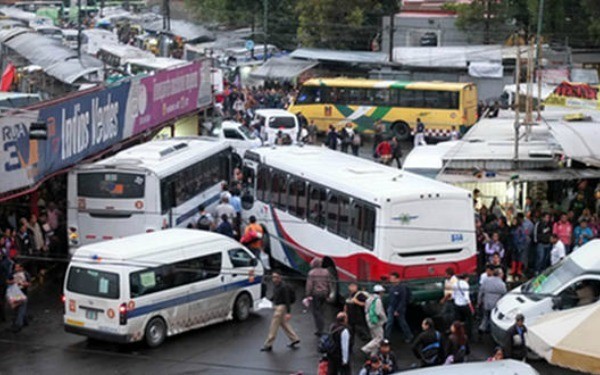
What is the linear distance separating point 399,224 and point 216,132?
2030cm

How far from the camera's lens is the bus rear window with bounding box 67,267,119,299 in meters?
18.9

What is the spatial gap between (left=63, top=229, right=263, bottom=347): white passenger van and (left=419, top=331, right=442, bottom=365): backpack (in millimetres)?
4842

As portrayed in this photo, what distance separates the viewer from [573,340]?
47.7 ft

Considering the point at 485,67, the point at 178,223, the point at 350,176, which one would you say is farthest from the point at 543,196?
the point at 485,67

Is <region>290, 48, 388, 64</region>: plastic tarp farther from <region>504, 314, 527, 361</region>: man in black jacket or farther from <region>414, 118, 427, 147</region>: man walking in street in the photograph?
<region>504, 314, 527, 361</region>: man in black jacket

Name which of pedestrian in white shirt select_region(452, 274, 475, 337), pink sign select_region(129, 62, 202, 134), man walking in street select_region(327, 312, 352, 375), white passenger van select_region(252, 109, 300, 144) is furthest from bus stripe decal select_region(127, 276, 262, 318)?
white passenger van select_region(252, 109, 300, 144)

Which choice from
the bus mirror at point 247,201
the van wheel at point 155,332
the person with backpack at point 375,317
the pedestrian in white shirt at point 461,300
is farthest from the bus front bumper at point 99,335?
the bus mirror at point 247,201

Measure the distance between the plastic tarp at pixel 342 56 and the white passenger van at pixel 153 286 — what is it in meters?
39.9

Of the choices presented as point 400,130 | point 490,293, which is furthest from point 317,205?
point 400,130

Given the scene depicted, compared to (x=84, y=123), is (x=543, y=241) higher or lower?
lower

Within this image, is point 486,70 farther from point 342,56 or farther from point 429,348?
point 429,348

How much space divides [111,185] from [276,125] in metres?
17.8

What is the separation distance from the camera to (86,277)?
19266 mm

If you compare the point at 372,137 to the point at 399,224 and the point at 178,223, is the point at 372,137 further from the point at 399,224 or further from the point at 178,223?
the point at 399,224
